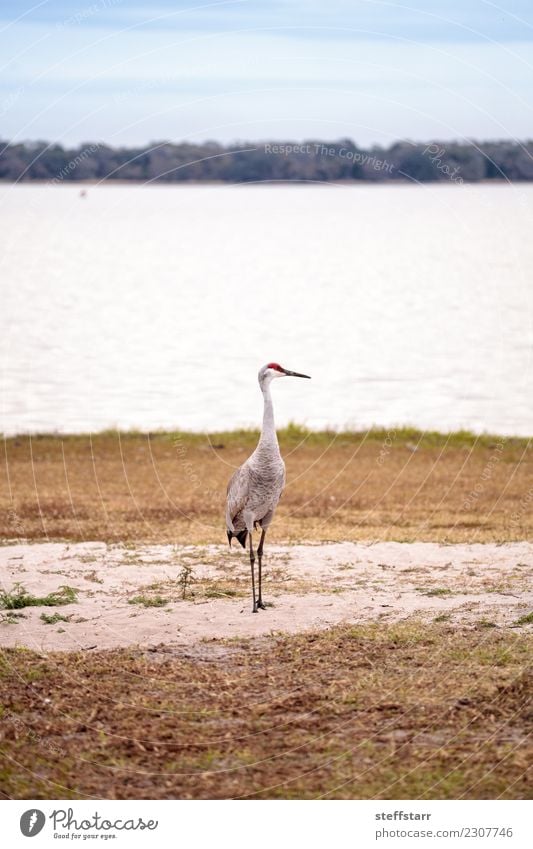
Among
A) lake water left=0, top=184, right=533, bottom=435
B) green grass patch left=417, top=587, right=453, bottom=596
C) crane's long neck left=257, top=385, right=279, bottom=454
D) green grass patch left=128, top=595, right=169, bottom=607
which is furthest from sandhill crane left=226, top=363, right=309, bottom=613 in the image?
lake water left=0, top=184, right=533, bottom=435

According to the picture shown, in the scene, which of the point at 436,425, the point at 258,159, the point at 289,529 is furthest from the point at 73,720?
the point at 258,159

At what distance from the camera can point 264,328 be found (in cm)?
5362

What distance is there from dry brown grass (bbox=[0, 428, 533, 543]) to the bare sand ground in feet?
3.92

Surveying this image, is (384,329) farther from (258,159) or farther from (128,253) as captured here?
(128,253)

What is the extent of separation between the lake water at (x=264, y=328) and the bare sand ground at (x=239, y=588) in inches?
546

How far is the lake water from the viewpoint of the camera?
107 feet

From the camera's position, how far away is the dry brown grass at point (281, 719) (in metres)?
7.66

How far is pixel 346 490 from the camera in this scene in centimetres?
1988

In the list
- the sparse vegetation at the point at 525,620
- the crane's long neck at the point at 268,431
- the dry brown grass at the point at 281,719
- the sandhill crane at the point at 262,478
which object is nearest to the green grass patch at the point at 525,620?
the sparse vegetation at the point at 525,620

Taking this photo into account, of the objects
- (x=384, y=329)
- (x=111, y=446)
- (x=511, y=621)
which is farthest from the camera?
(x=384, y=329)

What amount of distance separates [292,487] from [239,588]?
24.3 ft

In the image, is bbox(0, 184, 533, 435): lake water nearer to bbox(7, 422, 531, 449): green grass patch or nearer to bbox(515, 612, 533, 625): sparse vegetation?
bbox(7, 422, 531, 449): green grass patch
